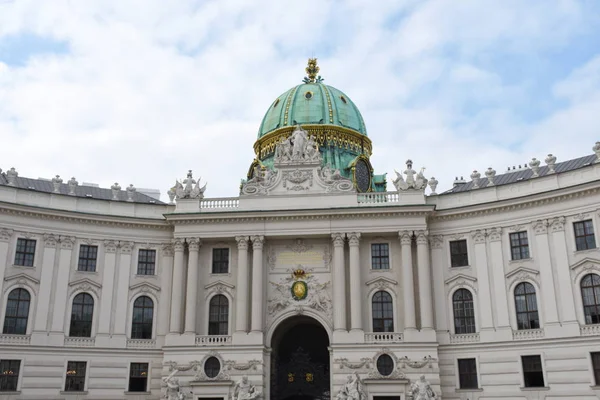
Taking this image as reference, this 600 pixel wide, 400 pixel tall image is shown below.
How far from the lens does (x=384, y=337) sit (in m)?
34.5

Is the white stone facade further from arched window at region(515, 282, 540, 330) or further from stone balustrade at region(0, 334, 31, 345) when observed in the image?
arched window at region(515, 282, 540, 330)

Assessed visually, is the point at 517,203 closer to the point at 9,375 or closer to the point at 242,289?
the point at 242,289

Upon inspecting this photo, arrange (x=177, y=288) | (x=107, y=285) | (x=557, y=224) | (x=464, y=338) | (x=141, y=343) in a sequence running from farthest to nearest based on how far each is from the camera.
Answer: (x=107, y=285), (x=177, y=288), (x=141, y=343), (x=464, y=338), (x=557, y=224)

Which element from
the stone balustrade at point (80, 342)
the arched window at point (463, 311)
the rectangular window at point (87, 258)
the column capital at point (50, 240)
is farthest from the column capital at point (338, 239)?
the column capital at point (50, 240)

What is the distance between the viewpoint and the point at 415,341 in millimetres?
33812

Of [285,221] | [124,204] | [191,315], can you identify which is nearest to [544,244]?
[285,221]

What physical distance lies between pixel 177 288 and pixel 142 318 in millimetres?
2847

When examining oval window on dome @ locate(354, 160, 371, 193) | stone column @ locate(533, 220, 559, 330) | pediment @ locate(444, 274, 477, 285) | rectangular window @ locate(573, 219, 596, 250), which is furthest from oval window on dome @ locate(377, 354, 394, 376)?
oval window on dome @ locate(354, 160, 371, 193)

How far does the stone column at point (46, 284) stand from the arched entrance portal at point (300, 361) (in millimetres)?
12853

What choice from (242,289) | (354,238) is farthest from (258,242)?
(354,238)

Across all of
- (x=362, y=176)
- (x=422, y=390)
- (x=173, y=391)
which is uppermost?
(x=362, y=176)

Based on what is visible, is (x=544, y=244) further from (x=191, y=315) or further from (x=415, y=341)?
(x=191, y=315)

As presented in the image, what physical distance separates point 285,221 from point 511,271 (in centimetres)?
1294

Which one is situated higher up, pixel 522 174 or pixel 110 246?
pixel 522 174
